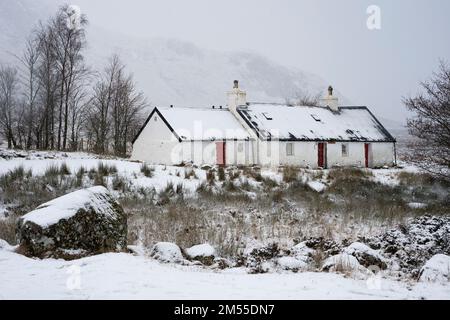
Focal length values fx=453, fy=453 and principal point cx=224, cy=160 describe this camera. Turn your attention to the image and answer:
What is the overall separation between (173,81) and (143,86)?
16.1m

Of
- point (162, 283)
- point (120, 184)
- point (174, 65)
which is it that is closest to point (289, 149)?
point (120, 184)

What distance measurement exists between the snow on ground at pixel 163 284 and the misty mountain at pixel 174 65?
328 ft

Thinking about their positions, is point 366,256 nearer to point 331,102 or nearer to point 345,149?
point 345,149

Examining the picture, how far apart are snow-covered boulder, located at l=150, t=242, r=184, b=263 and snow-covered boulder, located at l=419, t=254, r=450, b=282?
4119 millimetres

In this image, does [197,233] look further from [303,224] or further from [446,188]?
[446,188]

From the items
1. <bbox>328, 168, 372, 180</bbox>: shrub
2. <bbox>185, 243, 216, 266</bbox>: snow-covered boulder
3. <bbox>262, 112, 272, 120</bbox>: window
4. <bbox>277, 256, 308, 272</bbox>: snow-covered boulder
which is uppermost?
<bbox>262, 112, 272, 120</bbox>: window

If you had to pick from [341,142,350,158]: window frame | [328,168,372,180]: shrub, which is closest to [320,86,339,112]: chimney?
[341,142,350,158]: window frame

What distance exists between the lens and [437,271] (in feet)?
22.5

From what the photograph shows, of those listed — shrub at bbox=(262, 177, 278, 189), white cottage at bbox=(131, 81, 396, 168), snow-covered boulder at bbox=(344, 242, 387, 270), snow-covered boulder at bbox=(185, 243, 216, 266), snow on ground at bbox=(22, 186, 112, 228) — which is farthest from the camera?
white cottage at bbox=(131, 81, 396, 168)

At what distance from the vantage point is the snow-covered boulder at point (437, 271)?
6.73m

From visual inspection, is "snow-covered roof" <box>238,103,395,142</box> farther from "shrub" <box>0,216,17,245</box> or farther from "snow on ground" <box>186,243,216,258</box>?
"snow on ground" <box>186,243,216,258</box>

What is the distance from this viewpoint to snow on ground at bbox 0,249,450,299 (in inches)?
221

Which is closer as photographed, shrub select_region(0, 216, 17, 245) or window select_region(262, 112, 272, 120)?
shrub select_region(0, 216, 17, 245)
